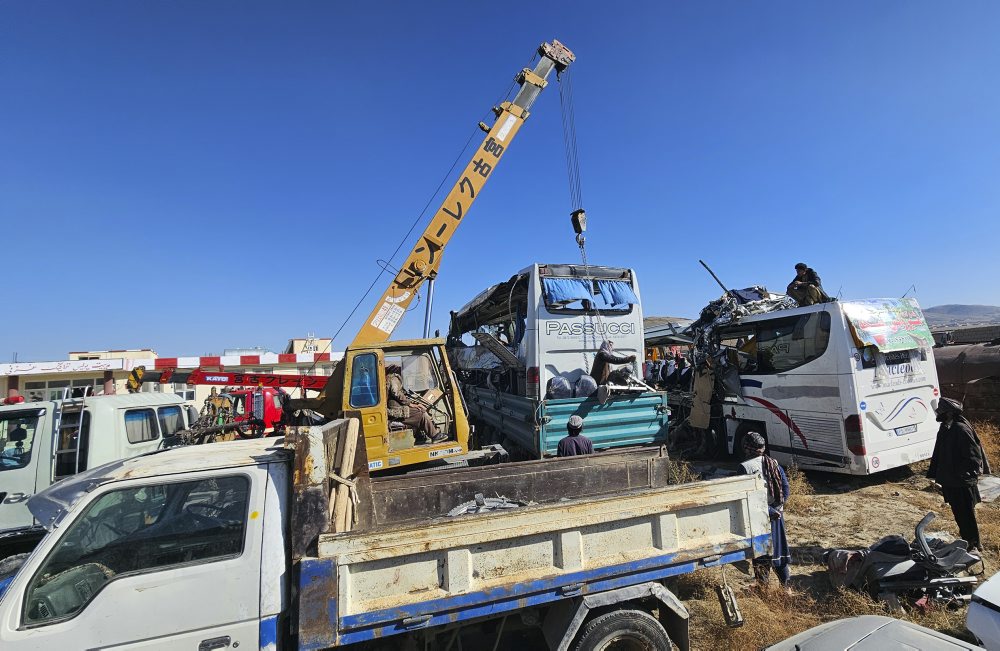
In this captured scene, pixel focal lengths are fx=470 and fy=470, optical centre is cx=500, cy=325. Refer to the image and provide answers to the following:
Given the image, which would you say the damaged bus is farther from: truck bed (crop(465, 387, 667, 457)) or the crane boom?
the crane boom

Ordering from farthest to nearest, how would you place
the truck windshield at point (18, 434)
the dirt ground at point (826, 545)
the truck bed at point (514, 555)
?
the truck windshield at point (18, 434) < the dirt ground at point (826, 545) < the truck bed at point (514, 555)

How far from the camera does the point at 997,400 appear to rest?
7754mm

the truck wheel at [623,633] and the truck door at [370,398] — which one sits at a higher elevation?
the truck door at [370,398]

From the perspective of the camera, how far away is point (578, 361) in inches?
285

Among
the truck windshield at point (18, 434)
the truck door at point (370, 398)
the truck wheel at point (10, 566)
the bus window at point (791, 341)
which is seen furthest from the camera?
the bus window at point (791, 341)

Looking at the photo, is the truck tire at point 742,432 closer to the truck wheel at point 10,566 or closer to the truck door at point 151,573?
the truck door at point 151,573

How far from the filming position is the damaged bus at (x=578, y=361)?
669 centimetres

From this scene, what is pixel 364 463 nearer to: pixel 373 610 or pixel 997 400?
pixel 373 610

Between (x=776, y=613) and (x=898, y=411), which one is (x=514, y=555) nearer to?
(x=776, y=613)

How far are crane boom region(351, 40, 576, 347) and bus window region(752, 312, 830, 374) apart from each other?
5.73m

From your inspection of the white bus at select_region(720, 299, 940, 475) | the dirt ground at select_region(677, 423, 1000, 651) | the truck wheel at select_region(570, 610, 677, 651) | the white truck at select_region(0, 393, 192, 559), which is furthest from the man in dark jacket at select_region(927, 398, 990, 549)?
the white truck at select_region(0, 393, 192, 559)

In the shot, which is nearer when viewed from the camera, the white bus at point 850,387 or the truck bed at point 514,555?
the truck bed at point 514,555

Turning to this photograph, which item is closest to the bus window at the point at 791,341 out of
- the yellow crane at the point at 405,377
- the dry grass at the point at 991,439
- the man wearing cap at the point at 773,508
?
the man wearing cap at the point at 773,508

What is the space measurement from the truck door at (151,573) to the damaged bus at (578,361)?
14.7 feet
